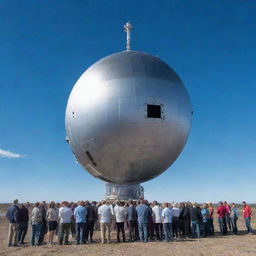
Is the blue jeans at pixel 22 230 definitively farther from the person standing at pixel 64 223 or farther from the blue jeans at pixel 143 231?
the blue jeans at pixel 143 231

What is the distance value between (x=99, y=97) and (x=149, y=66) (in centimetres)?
263

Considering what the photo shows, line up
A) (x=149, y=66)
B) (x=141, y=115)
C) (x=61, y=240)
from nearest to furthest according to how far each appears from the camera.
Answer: (x=61, y=240) < (x=141, y=115) < (x=149, y=66)

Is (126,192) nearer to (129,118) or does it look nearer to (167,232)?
(167,232)

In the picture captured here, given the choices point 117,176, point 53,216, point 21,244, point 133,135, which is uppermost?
point 133,135

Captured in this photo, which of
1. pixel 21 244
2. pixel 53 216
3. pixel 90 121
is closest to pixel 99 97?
pixel 90 121

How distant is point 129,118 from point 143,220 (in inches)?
155

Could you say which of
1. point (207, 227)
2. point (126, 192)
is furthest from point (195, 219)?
point (126, 192)

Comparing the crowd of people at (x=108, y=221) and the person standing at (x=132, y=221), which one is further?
the person standing at (x=132, y=221)

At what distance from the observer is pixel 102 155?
1412cm

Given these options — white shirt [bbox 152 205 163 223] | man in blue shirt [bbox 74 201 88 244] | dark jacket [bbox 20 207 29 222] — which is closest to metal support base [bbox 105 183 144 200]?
white shirt [bbox 152 205 163 223]

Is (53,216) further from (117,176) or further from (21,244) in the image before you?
(117,176)

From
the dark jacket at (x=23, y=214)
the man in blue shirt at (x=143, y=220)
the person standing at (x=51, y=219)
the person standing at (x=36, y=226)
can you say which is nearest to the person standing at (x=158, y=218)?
the man in blue shirt at (x=143, y=220)

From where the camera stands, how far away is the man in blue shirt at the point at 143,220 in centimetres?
1228

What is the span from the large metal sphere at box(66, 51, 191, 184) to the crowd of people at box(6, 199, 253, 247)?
1.81m
